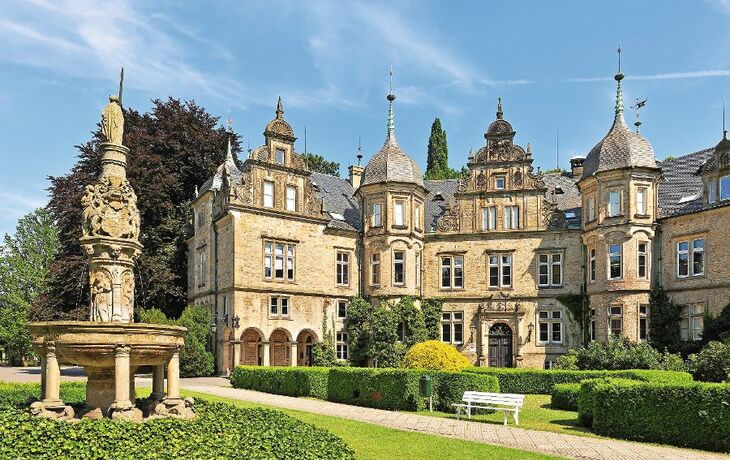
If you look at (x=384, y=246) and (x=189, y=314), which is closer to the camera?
(x=189, y=314)

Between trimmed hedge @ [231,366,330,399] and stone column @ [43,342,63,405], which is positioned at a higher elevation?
stone column @ [43,342,63,405]

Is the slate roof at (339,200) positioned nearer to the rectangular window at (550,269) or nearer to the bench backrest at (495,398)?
the rectangular window at (550,269)

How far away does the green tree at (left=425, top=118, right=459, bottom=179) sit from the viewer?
74250mm

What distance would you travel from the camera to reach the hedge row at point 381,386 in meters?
20.5

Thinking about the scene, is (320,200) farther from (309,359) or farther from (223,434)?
(223,434)

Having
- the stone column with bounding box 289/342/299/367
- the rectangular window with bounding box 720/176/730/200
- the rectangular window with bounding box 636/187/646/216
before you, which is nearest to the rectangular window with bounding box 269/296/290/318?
the stone column with bounding box 289/342/299/367

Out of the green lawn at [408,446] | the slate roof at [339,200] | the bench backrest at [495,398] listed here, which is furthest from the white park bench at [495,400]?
the slate roof at [339,200]

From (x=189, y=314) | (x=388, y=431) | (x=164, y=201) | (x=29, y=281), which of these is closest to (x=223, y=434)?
(x=388, y=431)

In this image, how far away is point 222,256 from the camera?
35.8 meters

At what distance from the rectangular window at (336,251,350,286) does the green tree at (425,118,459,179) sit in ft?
119

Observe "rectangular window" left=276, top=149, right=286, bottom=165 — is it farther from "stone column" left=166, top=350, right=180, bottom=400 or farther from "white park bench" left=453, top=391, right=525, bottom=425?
"stone column" left=166, top=350, right=180, bottom=400

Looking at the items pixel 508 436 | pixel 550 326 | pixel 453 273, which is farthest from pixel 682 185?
pixel 508 436

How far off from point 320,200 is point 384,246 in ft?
14.3

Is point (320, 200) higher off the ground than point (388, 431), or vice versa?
point (320, 200)
